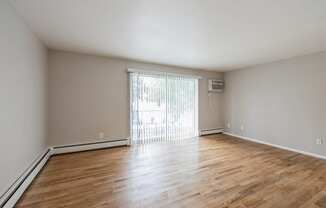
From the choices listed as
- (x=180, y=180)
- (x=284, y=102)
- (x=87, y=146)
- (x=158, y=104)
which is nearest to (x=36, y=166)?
(x=87, y=146)

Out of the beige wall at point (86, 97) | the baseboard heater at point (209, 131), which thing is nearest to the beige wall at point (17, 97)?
the beige wall at point (86, 97)

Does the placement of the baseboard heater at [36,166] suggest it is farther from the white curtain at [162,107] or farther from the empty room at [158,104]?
the white curtain at [162,107]

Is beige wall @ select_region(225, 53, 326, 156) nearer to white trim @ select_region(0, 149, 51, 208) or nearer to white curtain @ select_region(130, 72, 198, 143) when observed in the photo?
white curtain @ select_region(130, 72, 198, 143)

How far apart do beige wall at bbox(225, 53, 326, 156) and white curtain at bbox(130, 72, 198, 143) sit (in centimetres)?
146

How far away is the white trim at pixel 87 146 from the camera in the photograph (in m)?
3.21

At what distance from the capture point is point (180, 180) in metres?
2.20

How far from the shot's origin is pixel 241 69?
15.6ft

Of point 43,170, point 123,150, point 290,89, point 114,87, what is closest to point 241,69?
point 290,89

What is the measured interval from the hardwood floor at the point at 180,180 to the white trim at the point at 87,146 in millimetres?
151

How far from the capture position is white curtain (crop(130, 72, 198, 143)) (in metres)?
3.95

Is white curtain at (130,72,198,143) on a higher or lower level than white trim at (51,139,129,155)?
higher

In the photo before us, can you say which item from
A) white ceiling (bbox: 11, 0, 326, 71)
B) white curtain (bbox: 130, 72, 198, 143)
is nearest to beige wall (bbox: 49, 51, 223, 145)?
white curtain (bbox: 130, 72, 198, 143)

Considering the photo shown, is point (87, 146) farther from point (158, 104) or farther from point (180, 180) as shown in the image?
point (180, 180)

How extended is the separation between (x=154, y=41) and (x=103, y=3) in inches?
45.2
